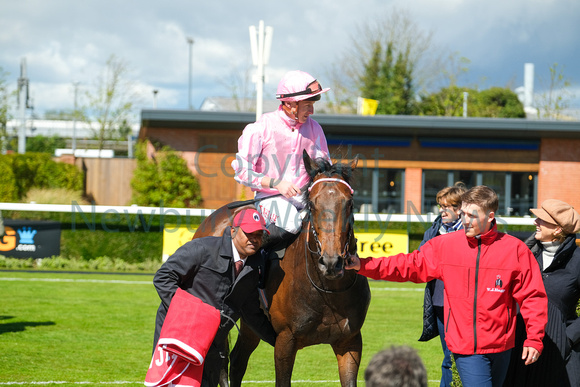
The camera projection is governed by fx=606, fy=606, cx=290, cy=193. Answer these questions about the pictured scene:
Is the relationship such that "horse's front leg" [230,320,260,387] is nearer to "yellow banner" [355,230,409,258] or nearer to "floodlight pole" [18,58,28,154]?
"yellow banner" [355,230,409,258]

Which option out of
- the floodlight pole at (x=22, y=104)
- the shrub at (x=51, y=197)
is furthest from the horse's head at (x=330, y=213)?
the floodlight pole at (x=22, y=104)

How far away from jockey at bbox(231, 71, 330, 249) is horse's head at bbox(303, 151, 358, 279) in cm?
34

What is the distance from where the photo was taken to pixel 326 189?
3.73 m

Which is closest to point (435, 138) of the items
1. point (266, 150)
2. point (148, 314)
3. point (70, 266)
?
point (70, 266)

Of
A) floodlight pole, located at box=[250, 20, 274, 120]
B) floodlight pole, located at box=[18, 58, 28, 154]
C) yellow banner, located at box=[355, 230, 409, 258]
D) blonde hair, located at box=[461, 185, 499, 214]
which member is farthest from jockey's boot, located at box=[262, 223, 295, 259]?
floodlight pole, located at box=[18, 58, 28, 154]

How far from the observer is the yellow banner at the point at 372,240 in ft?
44.1

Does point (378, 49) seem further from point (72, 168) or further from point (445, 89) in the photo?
point (72, 168)

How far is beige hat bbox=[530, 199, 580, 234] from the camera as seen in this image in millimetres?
3785

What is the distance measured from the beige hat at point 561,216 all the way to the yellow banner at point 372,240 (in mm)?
9567

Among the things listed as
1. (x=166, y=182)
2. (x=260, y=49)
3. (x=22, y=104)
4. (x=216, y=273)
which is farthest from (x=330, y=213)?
(x=22, y=104)

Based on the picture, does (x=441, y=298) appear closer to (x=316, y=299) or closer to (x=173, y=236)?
(x=316, y=299)

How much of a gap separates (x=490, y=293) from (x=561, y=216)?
2.59ft

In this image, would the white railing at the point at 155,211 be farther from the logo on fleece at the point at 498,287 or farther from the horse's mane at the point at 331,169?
the logo on fleece at the point at 498,287

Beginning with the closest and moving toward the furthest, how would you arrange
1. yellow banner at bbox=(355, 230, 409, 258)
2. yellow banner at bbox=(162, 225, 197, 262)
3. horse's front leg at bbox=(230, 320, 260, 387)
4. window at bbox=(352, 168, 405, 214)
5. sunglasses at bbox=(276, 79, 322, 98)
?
sunglasses at bbox=(276, 79, 322, 98), horse's front leg at bbox=(230, 320, 260, 387), yellow banner at bbox=(355, 230, 409, 258), yellow banner at bbox=(162, 225, 197, 262), window at bbox=(352, 168, 405, 214)
